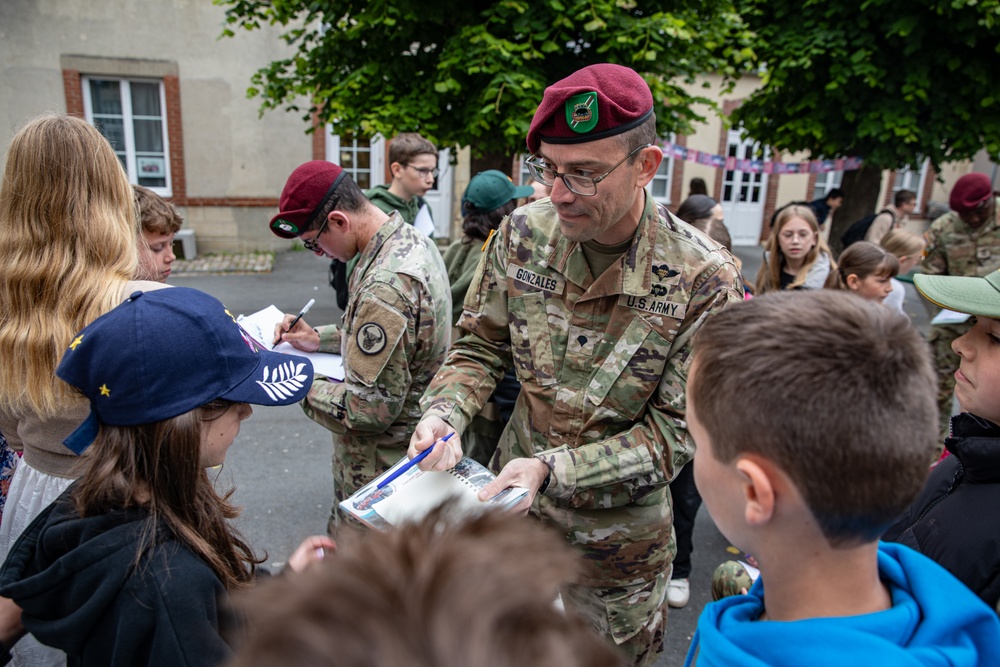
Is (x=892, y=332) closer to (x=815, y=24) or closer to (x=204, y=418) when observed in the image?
(x=204, y=418)

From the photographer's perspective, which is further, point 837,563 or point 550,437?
point 550,437

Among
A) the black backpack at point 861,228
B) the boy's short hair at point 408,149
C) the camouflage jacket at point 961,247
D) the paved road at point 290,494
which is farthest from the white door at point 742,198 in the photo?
the paved road at point 290,494

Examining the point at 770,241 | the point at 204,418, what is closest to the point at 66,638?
the point at 204,418

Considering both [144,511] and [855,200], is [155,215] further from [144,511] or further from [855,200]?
[855,200]

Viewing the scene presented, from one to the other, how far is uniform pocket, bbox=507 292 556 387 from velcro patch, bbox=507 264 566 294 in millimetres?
32

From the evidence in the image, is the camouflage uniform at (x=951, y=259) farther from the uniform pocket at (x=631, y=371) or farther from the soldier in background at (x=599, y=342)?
the uniform pocket at (x=631, y=371)

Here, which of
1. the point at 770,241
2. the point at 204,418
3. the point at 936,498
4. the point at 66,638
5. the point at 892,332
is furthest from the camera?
the point at 770,241

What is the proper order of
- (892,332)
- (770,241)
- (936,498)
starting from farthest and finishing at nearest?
(770,241) < (936,498) < (892,332)

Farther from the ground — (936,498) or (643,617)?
(936,498)

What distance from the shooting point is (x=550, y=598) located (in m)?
0.70

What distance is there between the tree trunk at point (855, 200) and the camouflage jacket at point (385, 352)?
848 cm

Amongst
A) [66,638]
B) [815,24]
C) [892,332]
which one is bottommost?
[66,638]

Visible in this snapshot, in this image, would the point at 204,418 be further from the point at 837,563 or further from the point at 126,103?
the point at 126,103

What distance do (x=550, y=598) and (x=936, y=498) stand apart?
1219 mm
